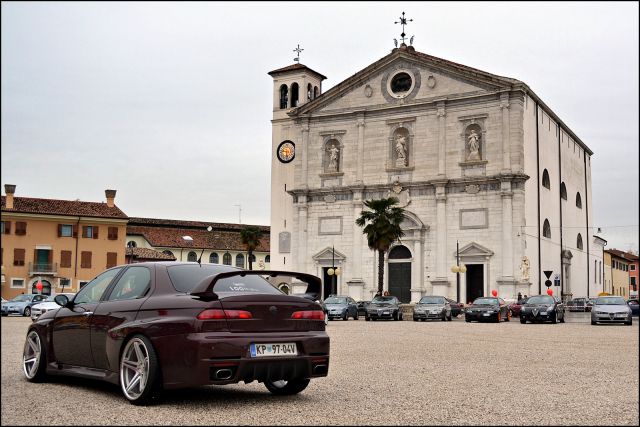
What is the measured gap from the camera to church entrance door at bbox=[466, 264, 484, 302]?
48.5 m

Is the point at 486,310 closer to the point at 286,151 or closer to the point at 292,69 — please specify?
the point at 286,151

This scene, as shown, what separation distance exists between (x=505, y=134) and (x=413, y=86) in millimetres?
7537

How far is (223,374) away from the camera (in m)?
6.87

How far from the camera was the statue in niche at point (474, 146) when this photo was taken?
49.2 m

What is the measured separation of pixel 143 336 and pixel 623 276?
98.8 meters

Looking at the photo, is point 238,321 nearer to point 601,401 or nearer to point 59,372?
point 59,372

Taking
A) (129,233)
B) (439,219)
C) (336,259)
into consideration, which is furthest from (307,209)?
(129,233)

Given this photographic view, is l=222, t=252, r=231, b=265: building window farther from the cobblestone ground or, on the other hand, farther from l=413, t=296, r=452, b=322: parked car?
the cobblestone ground

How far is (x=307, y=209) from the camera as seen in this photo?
5541 centimetres

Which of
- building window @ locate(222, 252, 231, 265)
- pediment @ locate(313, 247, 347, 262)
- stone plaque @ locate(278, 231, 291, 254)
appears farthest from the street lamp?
building window @ locate(222, 252, 231, 265)

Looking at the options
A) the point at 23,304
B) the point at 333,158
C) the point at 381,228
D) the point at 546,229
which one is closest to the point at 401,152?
the point at 333,158

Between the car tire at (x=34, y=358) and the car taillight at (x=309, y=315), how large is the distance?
2795 mm

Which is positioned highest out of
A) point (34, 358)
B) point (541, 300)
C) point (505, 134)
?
point (505, 134)

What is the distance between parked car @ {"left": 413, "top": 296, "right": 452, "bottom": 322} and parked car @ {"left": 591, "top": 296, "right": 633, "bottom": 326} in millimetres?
7642
